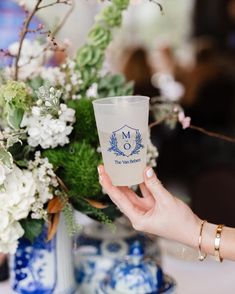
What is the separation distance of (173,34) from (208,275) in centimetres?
744

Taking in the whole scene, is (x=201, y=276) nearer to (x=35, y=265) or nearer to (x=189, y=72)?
(x=35, y=265)

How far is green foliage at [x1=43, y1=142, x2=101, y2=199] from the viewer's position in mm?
1055

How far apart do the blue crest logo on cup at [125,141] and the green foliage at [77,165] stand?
119mm

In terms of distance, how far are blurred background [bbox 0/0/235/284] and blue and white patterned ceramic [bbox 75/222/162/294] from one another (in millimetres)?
158

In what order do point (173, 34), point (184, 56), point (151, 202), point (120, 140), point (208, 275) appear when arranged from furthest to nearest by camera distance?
point (173, 34)
point (184, 56)
point (208, 275)
point (151, 202)
point (120, 140)

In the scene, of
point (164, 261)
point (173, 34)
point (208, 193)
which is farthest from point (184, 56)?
point (164, 261)

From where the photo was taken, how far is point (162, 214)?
949 mm

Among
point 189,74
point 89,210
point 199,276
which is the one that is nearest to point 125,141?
point 89,210

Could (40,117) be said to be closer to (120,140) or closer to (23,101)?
(23,101)

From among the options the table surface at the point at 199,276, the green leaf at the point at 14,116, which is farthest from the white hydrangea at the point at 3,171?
the table surface at the point at 199,276

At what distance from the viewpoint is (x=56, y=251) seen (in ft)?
3.79

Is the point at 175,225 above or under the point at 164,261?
above

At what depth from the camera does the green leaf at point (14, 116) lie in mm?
1019

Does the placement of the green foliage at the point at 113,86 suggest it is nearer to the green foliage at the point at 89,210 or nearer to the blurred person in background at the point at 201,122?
the green foliage at the point at 89,210
